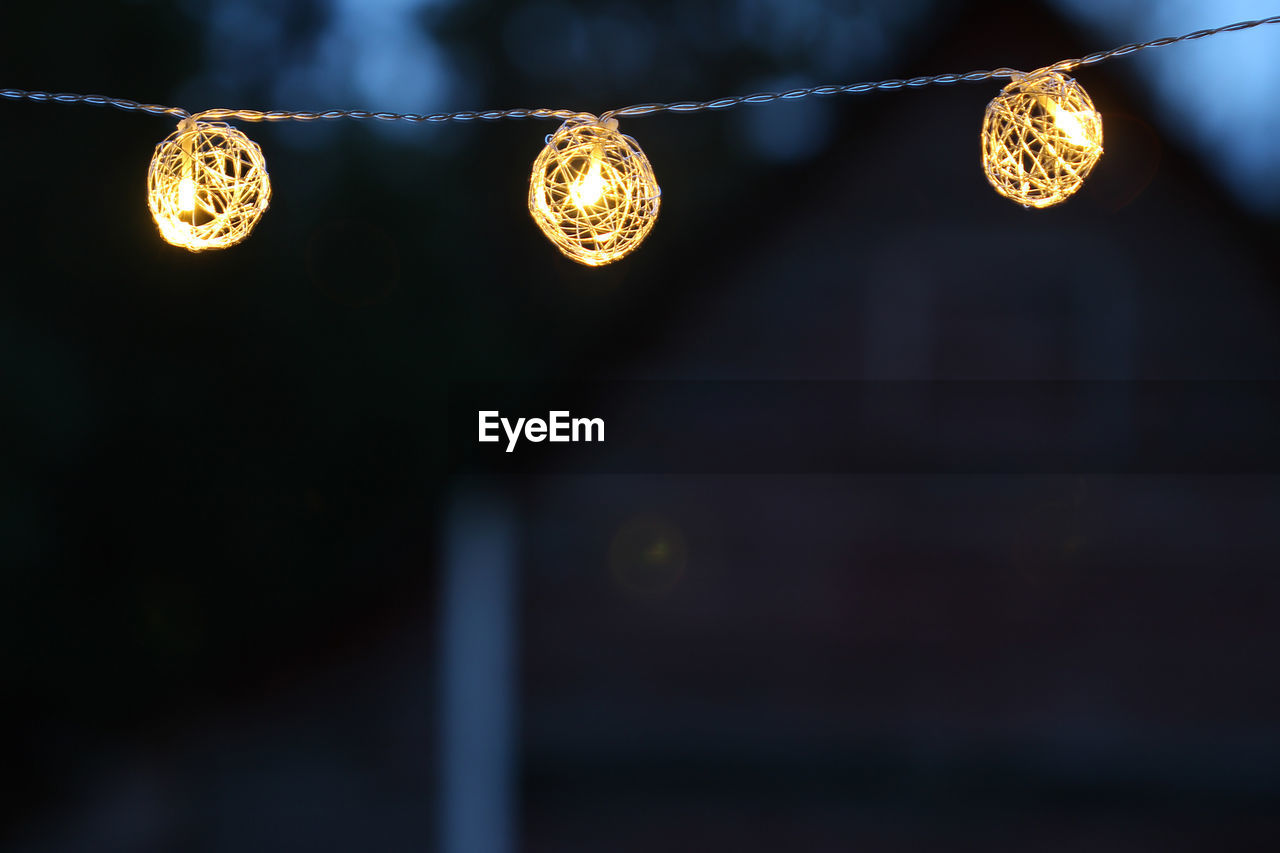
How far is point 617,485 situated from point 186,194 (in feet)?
5.18

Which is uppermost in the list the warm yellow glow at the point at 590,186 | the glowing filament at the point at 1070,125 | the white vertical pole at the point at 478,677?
the glowing filament at the point at 1070,125

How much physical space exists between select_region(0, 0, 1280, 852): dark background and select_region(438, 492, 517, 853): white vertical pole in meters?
0.02

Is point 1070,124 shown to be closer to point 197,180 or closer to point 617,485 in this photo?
point 197,180

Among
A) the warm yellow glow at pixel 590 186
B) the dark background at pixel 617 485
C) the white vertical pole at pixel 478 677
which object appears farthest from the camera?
the white vertical pole at pixel 478 677

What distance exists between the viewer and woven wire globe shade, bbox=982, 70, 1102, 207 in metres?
1.26

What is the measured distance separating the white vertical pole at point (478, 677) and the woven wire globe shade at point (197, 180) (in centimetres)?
113

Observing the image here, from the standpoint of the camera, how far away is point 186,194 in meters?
1.30

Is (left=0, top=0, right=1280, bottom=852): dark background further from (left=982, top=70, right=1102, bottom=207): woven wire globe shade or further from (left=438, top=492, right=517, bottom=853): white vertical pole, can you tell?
(left=982, top=70, right=1102, bottom=207): woven wire globe shade

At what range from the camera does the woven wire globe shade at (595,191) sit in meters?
1.26

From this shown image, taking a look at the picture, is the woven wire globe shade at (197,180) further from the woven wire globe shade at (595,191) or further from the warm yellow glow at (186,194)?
the woven wire globe shade at (595,191)

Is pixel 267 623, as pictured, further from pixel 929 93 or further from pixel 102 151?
pixel 929 93

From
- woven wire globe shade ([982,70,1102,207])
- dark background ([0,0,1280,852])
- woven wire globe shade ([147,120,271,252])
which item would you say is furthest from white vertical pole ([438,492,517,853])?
woven wire globe shade ([982,70,1102,207])

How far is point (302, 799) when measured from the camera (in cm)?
283

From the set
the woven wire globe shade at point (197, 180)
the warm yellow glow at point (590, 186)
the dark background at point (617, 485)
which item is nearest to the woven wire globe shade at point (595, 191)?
the warm yellow glow at point (590, 186)
